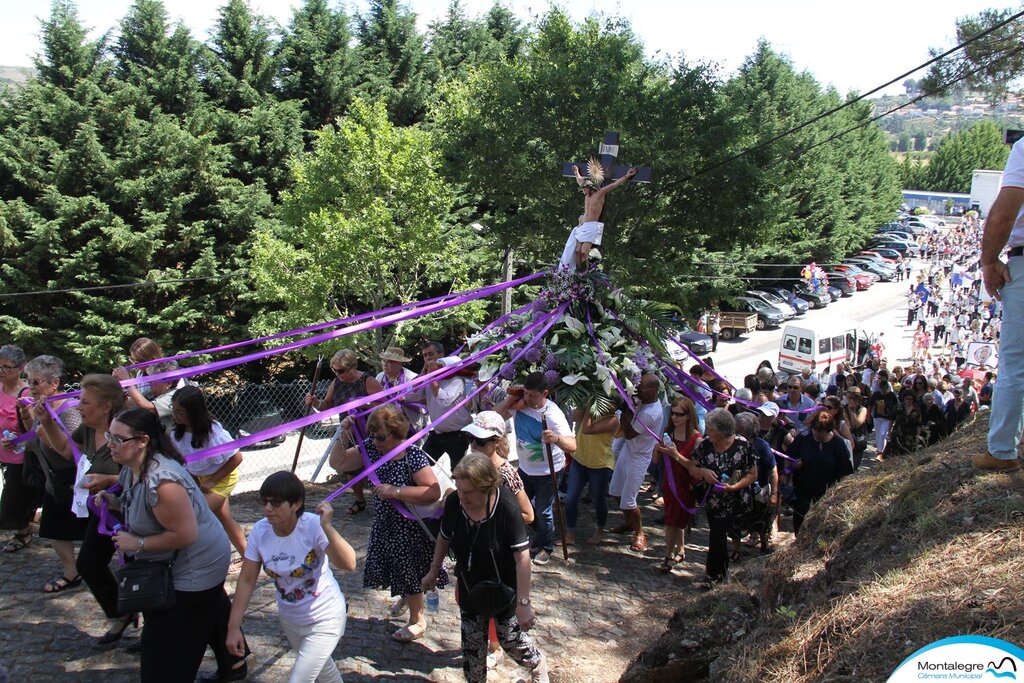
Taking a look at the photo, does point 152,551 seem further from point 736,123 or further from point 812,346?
point 812,346

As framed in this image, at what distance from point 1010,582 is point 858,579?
0.79 metres

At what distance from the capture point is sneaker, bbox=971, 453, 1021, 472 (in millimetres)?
4781

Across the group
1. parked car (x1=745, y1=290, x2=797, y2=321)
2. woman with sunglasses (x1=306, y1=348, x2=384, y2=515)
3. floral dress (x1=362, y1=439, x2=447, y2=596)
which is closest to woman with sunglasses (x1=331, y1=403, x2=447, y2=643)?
floral dress (x1=362, y1=439, x2=447, y2=596)

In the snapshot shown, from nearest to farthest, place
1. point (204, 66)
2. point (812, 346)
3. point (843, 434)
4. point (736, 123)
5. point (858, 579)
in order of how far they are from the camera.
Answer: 1. point (858, 579)
2. point (843, 434)
3. point (736, 123)
4. point (812, 346)
5. point (204, 66)

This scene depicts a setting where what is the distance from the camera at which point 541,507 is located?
7160 mm

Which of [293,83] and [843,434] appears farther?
[293,83]

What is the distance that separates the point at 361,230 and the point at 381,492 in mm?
17210

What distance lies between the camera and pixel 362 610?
239 inches

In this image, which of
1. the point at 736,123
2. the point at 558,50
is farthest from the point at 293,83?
the point at 736,123

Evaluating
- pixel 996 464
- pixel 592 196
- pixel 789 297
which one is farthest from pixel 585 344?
pixel 789 297

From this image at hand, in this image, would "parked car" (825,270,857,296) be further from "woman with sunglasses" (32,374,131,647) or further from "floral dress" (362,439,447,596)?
"woman with sunglasses" (32,374,131,647)

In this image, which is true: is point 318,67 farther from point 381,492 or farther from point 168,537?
point 168,537

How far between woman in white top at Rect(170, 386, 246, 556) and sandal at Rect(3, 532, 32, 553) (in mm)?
2416

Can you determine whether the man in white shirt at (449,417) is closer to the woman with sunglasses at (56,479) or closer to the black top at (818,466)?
→ the woman with sunglasses at (56,479)
